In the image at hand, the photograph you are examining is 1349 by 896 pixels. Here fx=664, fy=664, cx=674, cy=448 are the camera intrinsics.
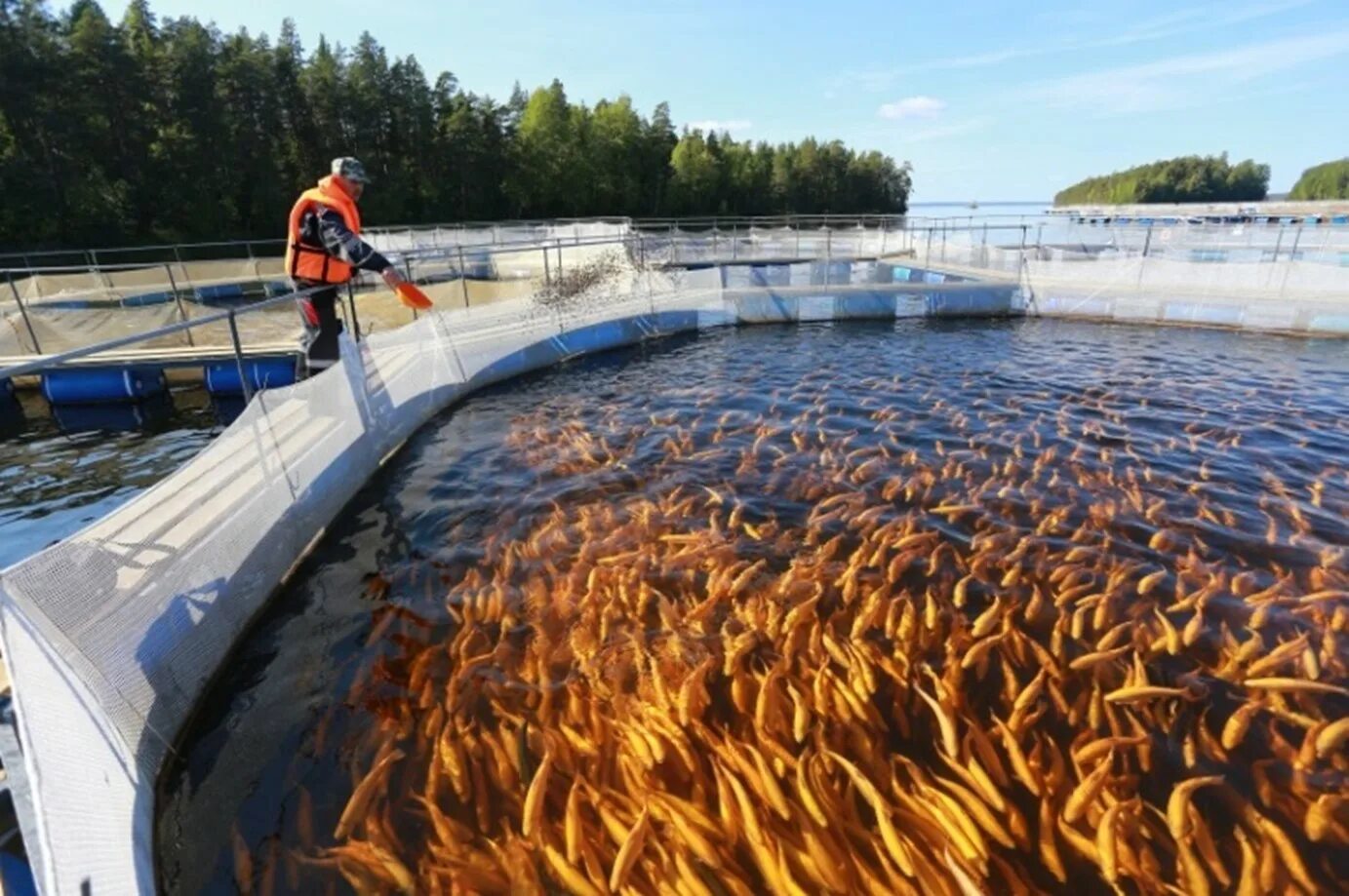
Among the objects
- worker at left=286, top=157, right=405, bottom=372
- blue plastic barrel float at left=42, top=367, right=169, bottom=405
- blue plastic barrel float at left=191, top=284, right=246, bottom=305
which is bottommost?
blue plastic barrel float at left=42, top=367, right=169, bottom=405

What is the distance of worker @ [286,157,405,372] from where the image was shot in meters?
6.71

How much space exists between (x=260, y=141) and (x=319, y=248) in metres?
50.5

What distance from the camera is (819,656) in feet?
15.5

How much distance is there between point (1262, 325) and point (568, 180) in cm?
5551

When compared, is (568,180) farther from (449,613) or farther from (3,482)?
(449,613)

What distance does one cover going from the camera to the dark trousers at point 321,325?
23.5 ft

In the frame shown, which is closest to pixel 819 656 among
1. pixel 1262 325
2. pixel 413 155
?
pixel 1262 325

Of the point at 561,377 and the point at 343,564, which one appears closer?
the point at 343,564

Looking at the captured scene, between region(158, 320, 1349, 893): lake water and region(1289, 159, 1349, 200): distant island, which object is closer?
region(158, 320, 1349, 893): lake water

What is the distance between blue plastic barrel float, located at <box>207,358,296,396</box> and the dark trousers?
5450 millimetres

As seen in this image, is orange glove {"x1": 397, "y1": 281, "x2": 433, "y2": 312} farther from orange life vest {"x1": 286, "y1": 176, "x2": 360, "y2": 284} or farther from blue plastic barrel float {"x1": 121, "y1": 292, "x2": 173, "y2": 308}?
blue plastic barrel float {"x1": 121, "y1": 292, "x2": 173, "y2": 308}

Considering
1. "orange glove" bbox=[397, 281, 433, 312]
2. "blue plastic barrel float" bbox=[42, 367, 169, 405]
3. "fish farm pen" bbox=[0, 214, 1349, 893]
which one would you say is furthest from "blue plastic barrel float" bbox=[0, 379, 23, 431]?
"orange glove" bbox=[397, 281, 433, 312]

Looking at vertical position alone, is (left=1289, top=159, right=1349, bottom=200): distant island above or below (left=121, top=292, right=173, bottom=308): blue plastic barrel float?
above

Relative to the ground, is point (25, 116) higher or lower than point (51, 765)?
higher
